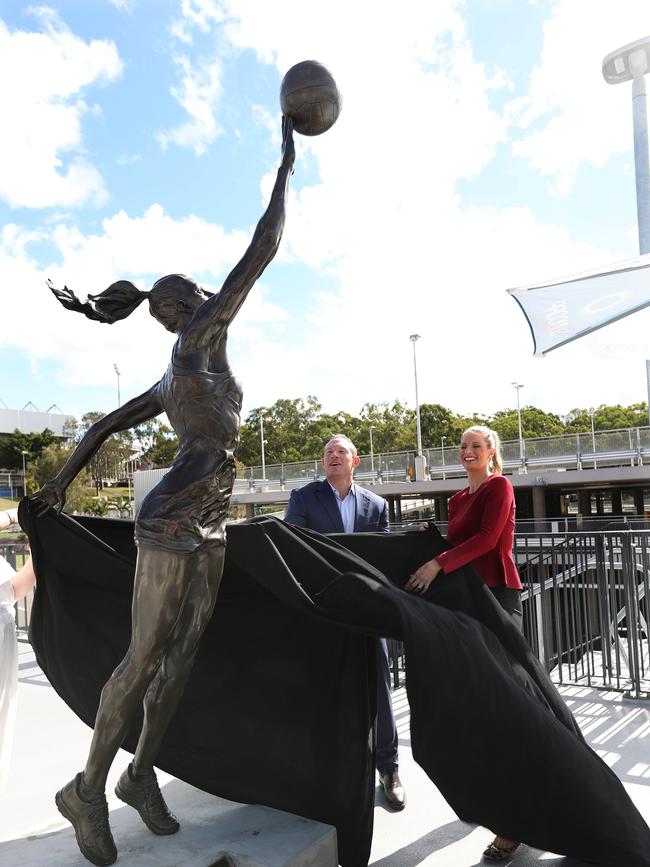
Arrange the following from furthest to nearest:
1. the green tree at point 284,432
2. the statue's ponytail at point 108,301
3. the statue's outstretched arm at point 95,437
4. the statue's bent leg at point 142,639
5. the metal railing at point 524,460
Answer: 1. the green tree at point 284,432
2. the metal railing at point 524,460
3. the statue's outstretched arm at point 95,437
4. the statue's ponytail at point 108,301
5. the statue's bent leg at point 142,639

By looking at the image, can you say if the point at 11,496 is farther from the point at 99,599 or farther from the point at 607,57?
the point at 99,599

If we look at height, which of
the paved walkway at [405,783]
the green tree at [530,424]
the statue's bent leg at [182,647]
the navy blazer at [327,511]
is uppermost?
the green tree at [530,424]

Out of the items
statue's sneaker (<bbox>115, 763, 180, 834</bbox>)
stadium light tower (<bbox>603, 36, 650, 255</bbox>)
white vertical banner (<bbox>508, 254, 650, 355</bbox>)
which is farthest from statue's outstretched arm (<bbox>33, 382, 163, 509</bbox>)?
stadium light tower (<bbox>603, 36, 650, 255</bbox>)

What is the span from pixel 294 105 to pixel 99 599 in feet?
8.16

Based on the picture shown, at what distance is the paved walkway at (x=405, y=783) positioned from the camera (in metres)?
3.24

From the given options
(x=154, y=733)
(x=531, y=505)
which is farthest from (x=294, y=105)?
(x=531, y=505)

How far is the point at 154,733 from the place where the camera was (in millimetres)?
2783

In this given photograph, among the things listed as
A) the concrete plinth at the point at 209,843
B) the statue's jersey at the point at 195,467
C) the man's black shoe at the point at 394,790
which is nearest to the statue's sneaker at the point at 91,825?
the concrete plinth at the point at 209,843

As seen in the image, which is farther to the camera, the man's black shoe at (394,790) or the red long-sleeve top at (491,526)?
the man's black shoe at (394,790)

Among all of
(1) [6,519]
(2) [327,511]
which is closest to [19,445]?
(1) [6,519]

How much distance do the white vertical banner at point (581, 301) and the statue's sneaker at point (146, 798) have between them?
17.5ft

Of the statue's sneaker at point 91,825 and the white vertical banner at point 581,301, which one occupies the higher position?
the white vertical banner at point 581,301

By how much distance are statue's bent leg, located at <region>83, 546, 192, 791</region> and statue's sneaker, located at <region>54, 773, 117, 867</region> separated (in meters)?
0.11

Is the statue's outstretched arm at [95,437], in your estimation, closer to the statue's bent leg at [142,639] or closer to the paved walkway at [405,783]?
the statue's bent leg at [142,639]
